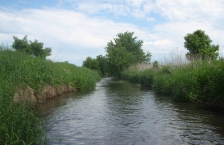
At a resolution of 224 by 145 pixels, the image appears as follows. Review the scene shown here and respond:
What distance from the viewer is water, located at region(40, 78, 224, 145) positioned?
8453 millimetres

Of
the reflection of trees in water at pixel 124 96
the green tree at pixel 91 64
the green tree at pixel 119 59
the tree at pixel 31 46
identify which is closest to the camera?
the reflection of trees in water at pixel 124 96

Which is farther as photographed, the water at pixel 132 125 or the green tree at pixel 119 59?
the green tree at pixel 119 59

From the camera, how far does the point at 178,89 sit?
16.9 metres

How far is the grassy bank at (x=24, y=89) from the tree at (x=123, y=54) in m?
26.5

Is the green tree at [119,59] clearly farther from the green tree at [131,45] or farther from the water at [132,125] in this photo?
the water at [132,125]

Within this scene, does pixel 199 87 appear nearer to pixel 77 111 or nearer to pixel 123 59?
pixel 77 111

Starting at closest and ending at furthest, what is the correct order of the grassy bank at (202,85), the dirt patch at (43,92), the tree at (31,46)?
the dirt patch at (43,92), the grassy bank at (202,85), the tree at (31,46)

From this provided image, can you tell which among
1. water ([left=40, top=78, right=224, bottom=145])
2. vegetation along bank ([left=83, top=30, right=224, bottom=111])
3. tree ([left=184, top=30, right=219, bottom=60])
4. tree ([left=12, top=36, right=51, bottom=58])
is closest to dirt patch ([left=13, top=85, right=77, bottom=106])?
water ([left=40, top=78, right=224, bottom=145])

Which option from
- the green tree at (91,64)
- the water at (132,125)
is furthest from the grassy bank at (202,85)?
the green tree at (91,64)

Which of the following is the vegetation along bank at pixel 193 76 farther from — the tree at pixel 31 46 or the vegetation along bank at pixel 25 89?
the tree at pixel 31 46

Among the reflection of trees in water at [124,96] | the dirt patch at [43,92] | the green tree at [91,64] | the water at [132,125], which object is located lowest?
the water at [132,125]

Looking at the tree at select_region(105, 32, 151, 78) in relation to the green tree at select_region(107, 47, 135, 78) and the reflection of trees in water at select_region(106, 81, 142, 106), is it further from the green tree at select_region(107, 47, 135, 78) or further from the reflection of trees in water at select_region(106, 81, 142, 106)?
the reflection of trees in water at select_region(106, 81, 142, 106)

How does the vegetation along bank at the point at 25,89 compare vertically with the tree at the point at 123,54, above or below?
below

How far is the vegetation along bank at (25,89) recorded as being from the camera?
6.97m
